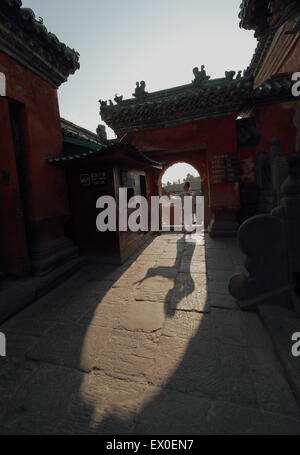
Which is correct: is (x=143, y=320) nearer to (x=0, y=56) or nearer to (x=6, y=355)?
(x=6, y=355)

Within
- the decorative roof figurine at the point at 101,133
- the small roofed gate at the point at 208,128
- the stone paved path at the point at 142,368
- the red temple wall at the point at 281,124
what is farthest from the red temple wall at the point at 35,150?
the red temple wall at the point at 281,124

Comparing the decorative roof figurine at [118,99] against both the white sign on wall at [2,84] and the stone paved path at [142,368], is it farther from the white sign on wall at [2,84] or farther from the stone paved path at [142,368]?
the stone paved path at [142,368]

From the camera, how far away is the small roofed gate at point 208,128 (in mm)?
7152

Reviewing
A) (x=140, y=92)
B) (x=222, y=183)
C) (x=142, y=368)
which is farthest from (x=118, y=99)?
(x=142, y=368)

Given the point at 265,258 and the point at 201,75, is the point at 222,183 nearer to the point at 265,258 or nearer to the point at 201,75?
the point at 265,258

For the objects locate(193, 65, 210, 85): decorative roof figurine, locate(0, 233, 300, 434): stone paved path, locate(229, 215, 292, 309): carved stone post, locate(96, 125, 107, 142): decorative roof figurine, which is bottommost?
locate(0, 233, 300, 434): stone paved path

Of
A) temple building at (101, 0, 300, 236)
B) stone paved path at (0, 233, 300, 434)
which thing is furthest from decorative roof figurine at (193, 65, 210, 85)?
stone paved path at (0, 233, 300, 434)

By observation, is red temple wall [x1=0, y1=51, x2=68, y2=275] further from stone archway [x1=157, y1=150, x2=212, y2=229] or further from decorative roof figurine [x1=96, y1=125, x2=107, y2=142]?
decorative roof figurine [x1=96, y1=125, x2=107, y2=142]

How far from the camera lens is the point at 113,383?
1970 millimetres

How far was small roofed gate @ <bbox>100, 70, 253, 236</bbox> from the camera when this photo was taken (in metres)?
7.15

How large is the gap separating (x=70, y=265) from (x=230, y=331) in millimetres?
3662

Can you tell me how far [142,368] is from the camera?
2117 millimetres

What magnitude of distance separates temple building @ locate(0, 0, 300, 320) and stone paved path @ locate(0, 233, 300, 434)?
1186mm

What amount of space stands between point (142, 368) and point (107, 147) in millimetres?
3855
